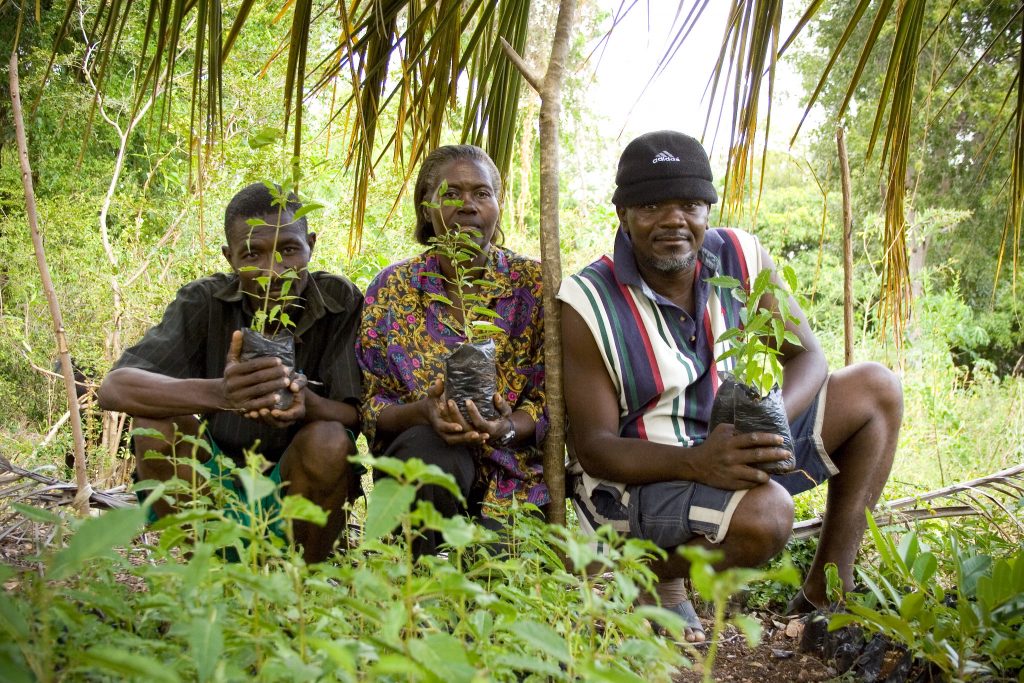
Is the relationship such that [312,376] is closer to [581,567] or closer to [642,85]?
[642,85]

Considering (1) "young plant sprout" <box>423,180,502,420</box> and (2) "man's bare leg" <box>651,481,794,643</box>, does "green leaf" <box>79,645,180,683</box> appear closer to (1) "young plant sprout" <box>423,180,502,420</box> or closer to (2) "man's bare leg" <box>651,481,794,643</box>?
(1) "young plant sprout" <box>423,180,502,420</box>

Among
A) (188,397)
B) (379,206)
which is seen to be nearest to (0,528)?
(188,397)

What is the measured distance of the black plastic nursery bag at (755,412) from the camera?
2102mm

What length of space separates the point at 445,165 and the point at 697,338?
0.87m

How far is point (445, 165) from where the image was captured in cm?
262

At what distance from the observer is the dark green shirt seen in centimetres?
254

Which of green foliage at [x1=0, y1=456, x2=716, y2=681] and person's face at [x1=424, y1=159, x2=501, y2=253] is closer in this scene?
green foliage at [x1=0, y1=456, x2=716, y2=681]

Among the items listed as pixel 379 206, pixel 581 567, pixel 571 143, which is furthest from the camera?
pixel 571 143

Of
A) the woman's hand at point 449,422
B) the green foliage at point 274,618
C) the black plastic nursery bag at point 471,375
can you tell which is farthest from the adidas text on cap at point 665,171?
the green foliage at point 274,618

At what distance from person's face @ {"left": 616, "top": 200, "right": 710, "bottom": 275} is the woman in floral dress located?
39 centimetres

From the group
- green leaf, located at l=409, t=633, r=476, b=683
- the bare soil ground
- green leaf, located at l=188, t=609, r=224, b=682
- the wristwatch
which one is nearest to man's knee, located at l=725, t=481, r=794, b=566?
the bare soil ground

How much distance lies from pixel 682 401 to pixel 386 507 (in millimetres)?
1574

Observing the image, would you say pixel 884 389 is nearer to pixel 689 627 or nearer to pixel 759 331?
pixel 759 331

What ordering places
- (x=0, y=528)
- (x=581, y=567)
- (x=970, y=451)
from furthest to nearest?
(x=970, y=451), (x=0, y=528), (x=581, y=567)
